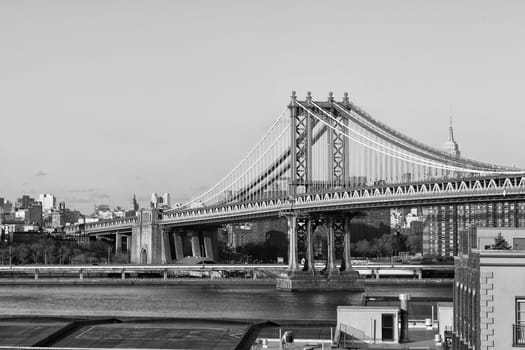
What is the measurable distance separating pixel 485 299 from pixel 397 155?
81566 mm

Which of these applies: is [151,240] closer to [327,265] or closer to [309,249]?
[327,265]

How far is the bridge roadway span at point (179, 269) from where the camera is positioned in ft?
416

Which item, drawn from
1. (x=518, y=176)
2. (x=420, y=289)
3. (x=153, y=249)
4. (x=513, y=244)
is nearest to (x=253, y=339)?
(x=513, y=244)

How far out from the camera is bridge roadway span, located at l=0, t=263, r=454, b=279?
416ft

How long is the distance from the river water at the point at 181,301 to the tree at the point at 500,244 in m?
38.2

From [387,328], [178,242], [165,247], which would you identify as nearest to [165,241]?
[165,247]

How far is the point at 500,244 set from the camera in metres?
24.9

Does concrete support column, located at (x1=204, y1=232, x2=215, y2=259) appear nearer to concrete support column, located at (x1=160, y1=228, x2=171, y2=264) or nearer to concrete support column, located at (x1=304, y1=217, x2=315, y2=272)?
concrete support column, located at (x1=160, y1=228, x2=171, y2=264)

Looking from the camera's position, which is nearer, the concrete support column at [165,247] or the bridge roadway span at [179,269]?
the bridge roadway span at [179,269]

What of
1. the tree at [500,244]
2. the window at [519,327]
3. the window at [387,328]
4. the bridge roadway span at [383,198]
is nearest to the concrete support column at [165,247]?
the bridge roadway span at [383,198]

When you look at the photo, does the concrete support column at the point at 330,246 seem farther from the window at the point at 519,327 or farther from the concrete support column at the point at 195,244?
the window at the point at 519,327

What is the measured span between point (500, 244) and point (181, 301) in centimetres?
6846

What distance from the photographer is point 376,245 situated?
199 meters

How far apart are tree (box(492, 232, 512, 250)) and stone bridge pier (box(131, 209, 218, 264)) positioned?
122940 millimetres
